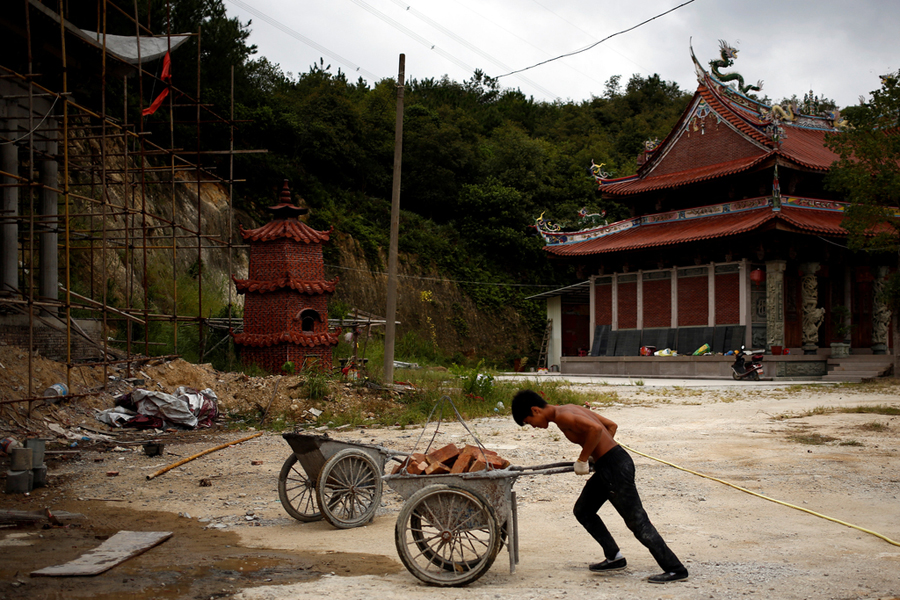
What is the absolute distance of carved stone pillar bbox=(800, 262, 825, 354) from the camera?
983 inches

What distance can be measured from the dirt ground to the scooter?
11.7 meters

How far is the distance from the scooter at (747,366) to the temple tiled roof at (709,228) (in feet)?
12.8

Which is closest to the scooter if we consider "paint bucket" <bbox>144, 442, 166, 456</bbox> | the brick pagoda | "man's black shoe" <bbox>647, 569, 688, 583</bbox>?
the brick pagoda

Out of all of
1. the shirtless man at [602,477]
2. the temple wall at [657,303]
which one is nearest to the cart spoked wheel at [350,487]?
the shirtless man at [602,477]

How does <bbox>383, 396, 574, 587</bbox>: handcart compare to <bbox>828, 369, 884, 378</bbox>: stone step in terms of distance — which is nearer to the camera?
<bbox>383, 396, 574, 587</bbox>: handcart

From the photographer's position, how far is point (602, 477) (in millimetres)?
4988

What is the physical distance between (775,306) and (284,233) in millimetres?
16308

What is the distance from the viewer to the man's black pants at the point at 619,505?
4.75 metres

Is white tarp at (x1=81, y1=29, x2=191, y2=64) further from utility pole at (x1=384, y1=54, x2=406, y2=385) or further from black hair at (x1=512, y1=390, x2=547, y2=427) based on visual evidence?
black hair at (x1=512, y1=390, x2=547, y2=427)

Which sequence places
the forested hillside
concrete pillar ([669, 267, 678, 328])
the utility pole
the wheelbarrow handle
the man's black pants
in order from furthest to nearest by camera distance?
the forested hillside, concrete pillar ([669, 267, 678, 328]), the utility pole, the wheelbarrow handle, the man's black pants

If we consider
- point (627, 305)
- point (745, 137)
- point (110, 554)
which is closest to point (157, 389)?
point (110, 554)

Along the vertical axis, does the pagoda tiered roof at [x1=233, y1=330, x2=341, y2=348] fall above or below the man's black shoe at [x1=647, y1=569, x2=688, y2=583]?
above

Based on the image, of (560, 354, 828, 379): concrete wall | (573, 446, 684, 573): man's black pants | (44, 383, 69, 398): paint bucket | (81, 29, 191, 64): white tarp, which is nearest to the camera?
(573, 446, 684, 573): man's black pants

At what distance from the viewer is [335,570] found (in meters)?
5.09
